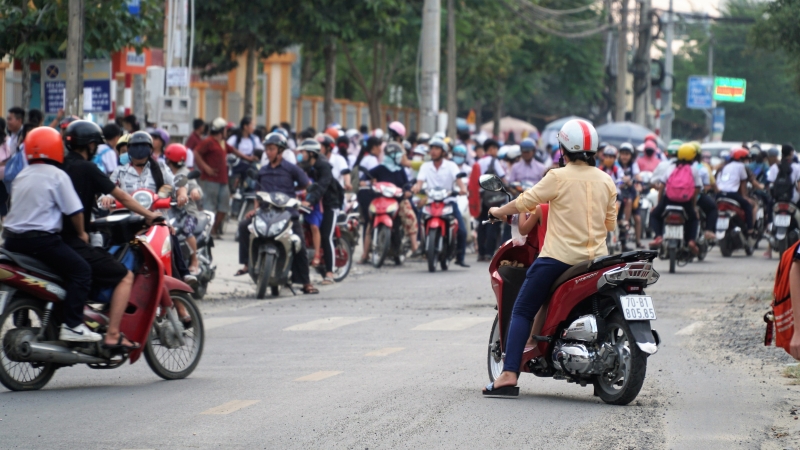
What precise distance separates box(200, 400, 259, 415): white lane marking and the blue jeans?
159 centimetres

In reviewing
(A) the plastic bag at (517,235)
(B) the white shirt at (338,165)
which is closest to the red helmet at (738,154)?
(B) the white shirt at (338,165)

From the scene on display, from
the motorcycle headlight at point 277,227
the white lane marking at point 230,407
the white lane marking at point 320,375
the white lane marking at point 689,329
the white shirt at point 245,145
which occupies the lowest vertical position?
A: the white lane marking at point 689,329

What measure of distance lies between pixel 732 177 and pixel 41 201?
1566cm

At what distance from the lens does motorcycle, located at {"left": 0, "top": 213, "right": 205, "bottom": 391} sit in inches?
328

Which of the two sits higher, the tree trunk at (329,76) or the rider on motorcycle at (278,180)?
the tree trunk at (329,76)

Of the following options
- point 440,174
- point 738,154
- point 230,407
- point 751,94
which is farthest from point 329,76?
point 751,94

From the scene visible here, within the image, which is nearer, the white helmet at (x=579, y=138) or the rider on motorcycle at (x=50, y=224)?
the white helmet at (x=579, y=138)

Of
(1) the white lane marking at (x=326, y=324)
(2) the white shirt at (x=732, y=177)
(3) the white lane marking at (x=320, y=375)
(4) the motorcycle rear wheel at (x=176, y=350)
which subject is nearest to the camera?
(4) the motorcycle rear wheel at (x=176, y=350)

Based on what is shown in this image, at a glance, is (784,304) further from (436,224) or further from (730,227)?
(730,227)

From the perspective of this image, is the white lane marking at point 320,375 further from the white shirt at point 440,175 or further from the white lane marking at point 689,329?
the white shirt at point 440,175

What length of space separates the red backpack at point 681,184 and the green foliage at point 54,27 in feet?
24.4

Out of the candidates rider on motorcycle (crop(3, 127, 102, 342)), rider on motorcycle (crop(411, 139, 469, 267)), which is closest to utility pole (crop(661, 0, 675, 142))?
rider on motorcycle (crop(411, 139, 469, 267))

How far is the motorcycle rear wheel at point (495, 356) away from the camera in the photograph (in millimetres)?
8750

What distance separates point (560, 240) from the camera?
8.16 m
